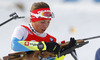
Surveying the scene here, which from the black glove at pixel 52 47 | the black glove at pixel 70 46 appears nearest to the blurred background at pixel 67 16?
the black glove at pixel 70 46

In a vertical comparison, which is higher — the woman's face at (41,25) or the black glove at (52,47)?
the woman's face at (41,25)

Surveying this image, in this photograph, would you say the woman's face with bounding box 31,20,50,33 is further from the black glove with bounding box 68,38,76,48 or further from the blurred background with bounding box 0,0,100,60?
the blurred background with bounding box 0,0,100,60

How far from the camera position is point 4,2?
9.99 metres

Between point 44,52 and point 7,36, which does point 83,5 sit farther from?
point 44,52

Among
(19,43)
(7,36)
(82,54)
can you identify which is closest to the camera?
(19,43)

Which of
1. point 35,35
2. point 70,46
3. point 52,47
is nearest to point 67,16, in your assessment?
point 35,35

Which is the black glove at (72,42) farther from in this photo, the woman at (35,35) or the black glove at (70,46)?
the woman at (35,35)

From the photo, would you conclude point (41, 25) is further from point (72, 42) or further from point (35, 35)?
point (72, 42)

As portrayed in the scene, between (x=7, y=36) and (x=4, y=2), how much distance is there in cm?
183

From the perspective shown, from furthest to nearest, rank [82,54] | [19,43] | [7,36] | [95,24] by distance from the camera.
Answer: [95,24], [7,36], [82,54], [19,43]

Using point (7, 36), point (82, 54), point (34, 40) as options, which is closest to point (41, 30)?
point (34, 40)

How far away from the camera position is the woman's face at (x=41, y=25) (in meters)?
4.68

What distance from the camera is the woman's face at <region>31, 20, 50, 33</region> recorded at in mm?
4676

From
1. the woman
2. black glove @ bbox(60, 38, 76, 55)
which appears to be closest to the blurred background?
the woman
